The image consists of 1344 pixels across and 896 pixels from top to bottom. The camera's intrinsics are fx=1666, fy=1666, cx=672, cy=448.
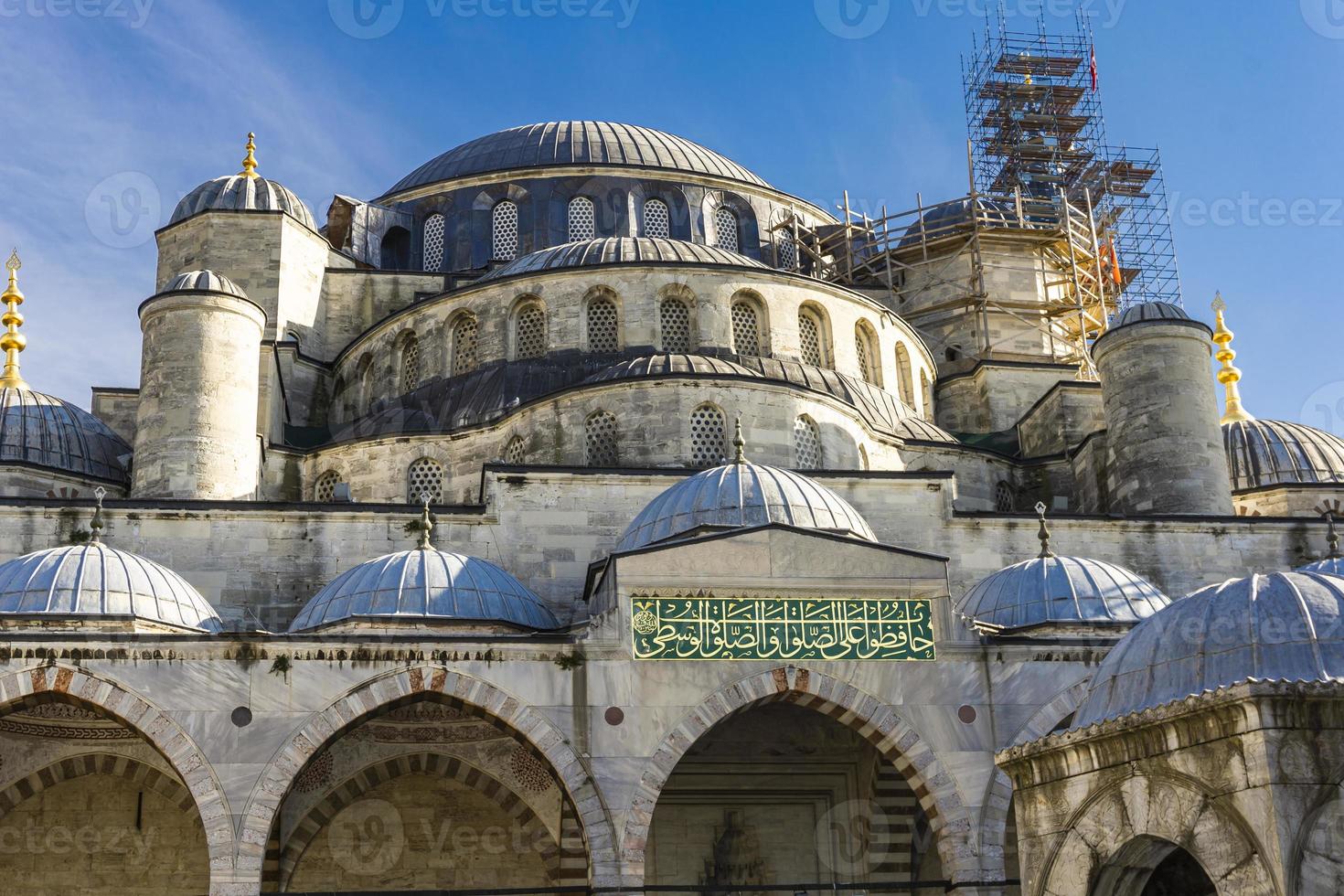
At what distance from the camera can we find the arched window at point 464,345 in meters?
23.1

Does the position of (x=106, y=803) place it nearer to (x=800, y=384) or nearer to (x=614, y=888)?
(x=614, y=888)

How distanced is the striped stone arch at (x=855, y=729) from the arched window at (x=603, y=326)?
26.8 feet

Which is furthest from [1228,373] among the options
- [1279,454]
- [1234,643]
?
[1234,643]

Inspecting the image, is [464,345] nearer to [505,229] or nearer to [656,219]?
[505,229]

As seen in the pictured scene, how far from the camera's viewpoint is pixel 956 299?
2822 cm

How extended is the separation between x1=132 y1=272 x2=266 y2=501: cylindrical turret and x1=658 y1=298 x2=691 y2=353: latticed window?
5.41m

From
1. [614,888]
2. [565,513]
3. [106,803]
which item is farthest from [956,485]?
[106,803]

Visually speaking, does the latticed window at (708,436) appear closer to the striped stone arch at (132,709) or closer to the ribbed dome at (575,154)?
the striped stone arch at (132,709)

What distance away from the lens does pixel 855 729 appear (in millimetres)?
15438

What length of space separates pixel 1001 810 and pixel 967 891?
815 millimetres

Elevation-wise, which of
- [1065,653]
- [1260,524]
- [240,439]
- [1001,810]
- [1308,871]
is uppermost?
[240,439]

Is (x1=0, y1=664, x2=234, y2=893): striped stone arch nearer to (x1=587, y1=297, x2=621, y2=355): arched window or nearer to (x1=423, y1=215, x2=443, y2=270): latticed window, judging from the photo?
(x1=587, y1=297, x2=621, y2=355): arched window

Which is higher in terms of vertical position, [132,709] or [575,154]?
[575,154]

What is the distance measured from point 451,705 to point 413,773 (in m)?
2.76
